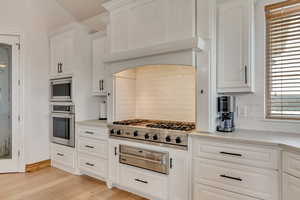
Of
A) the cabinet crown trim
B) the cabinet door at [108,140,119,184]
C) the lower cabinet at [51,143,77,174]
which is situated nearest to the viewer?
the cabinet crown trim

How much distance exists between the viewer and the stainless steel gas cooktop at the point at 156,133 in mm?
2242

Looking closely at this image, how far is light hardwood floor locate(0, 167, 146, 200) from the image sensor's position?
8.66 ft

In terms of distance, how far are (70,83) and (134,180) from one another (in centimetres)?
203

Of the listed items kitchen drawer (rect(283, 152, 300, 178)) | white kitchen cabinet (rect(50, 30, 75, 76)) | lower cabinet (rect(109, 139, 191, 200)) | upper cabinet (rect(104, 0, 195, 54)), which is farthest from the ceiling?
kitchen drawer (rect(283, 152, 300, 178))

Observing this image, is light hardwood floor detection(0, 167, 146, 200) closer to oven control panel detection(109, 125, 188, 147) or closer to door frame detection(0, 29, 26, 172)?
door frame detection(0, 29, 26, 172)

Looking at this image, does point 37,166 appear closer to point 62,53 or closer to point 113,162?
point 113,162

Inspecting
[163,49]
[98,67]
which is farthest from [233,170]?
[98,67]

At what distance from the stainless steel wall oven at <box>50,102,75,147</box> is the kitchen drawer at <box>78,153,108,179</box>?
336 millimetres

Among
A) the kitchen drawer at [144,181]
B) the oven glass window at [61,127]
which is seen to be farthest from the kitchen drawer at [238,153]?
the oven glass window at [61,127]

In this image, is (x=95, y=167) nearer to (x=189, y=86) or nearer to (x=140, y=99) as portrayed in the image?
Answer: (x=140, y=99)

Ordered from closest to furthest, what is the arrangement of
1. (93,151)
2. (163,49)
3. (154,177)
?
(163,49) → (154,177) → (93,151)

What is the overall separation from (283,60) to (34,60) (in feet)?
13.2

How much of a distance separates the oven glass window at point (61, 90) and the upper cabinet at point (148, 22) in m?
1.22

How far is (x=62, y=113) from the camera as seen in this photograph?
360 cm
